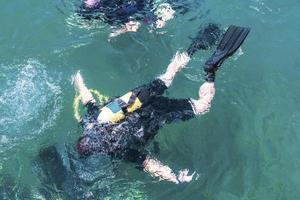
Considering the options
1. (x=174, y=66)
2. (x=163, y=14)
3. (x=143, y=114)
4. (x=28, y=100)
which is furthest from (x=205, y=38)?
(x=28, y=100)

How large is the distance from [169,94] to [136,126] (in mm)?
1383

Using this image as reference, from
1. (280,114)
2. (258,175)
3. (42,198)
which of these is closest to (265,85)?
(280,114)

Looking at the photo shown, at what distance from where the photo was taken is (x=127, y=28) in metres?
10.7

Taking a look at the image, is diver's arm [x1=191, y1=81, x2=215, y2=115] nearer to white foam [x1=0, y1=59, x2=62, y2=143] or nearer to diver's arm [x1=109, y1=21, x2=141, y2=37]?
diver's arm [x1=109, y1=21, x2=141, y2=37]

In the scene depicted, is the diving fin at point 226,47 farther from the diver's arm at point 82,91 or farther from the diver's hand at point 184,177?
the diver's arm at point 82,91

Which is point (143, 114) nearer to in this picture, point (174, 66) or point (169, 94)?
point (169, 94)

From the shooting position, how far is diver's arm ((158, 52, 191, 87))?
31.1 ft

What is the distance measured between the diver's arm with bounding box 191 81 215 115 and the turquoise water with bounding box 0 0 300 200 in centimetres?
25

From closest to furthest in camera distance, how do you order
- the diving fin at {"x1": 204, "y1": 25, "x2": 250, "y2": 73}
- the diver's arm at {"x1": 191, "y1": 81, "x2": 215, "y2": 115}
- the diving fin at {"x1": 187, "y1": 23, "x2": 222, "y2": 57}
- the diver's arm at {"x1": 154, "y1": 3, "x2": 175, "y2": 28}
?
the diver's arm at {"x1": 191, "y1": 81, "x2": 215, "y2": 115}
the diving fin at {"x1": 204, "y1": 25, "x2": 250, "y2": 73}
the diving fin at {"x1": 187, "y1": 23, "x2": 222, "y2": 57}
the diver's arm at {"x1": 154, "y1": 3, "x2": 175, "y2": 28}

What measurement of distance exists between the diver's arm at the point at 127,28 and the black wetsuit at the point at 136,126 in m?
1.83

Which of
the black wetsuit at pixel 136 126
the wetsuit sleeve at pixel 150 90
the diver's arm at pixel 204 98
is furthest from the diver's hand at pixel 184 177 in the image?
the wetsuit sleeve at pixel 150 90

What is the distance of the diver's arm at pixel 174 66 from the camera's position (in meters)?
9.47

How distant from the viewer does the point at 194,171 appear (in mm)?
8898

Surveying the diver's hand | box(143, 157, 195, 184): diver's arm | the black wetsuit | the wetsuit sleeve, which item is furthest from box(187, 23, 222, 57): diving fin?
box(143, 157, 195, 184): diver's arm
